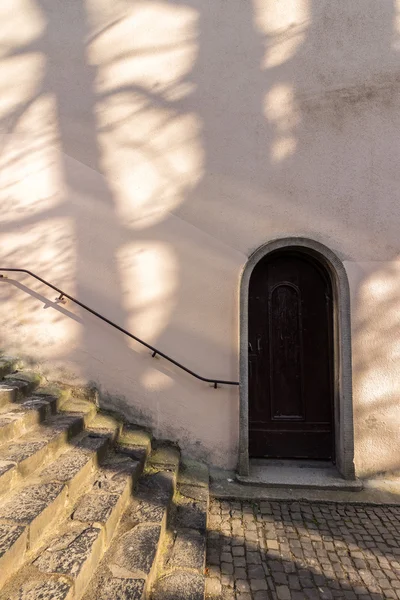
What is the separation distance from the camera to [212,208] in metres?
4.38

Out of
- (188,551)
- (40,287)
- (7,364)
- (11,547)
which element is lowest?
(188,551)

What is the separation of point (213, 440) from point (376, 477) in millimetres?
1774

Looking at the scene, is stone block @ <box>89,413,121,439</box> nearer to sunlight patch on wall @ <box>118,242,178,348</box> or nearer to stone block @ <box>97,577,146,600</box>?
sunlight patch on wall @ <box>118,242,178,348</box>

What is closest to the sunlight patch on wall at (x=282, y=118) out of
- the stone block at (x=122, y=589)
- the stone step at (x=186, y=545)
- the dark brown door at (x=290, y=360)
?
the dark brown door at (x=290, y=360)

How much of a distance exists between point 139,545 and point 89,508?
0.41 m

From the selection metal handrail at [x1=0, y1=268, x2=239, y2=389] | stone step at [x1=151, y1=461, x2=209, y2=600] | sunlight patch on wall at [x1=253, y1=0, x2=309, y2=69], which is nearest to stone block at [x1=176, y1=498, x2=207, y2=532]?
stone step at [x1=151, y1=461, x2=209, y2=600]

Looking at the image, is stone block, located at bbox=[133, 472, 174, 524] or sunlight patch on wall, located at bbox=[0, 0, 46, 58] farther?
sunlight patch on wall, located at bbox=[0, 0, 46, 58]

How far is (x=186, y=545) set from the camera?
9.09ft

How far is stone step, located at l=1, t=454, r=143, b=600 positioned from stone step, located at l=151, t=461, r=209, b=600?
423mm

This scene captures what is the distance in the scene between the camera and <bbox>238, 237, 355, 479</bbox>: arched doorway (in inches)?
168

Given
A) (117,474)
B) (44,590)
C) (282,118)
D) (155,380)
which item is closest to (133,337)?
(155,380)

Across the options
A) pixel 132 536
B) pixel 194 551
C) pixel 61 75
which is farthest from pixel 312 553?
pixel 61 75

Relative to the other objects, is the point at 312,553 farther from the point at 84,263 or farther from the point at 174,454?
the point at 84,263

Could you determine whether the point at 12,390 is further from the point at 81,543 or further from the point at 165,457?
the point at 81,543
